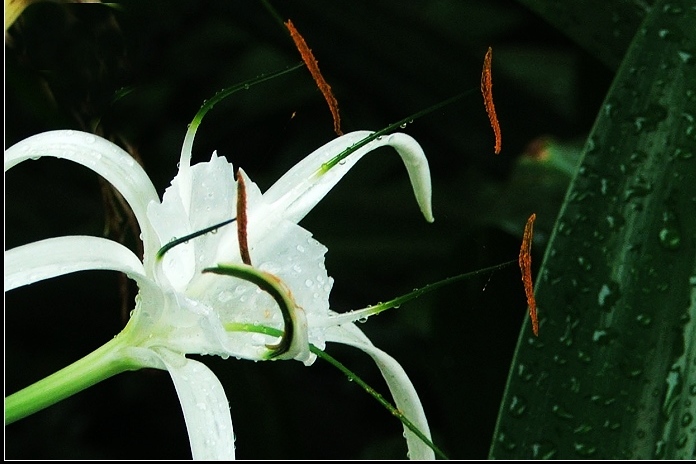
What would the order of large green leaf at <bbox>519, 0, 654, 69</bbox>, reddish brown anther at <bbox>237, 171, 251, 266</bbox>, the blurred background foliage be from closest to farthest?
reddish brown anther at <bbox>237, 171, 251, 266</bbox>, the blurred background foliage, large green leaf at <bbox>519, 0, 654, 69</bbox>

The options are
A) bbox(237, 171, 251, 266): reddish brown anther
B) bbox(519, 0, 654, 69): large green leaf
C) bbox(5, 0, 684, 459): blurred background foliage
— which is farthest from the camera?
bbox(519, 0, 654, 69): large green leaf

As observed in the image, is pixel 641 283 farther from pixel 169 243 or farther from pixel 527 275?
pixel 169 243

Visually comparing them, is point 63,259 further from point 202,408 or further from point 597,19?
point 597,19

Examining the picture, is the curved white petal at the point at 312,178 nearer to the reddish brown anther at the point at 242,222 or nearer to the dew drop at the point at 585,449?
the reddish brown anther at the point at 242,222

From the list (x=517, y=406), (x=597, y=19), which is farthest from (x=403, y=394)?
(x=597, y=19)

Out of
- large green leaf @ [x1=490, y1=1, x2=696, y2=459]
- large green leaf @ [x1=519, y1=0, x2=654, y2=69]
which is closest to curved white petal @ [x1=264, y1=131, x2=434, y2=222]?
large green leaf @ [x1=490, y1=1, x2=696, y2=459]

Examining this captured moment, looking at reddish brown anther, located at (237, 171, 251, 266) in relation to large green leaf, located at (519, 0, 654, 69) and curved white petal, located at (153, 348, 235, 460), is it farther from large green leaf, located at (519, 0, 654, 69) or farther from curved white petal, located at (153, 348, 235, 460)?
large green leaf, located at (519, 0, 654, 69)
